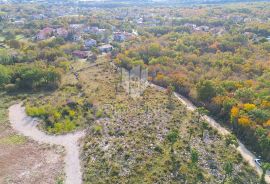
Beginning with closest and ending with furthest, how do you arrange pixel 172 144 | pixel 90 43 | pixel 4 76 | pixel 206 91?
pixel 172 144
pixel 206 91
pixel 4 76
pixel 90 43

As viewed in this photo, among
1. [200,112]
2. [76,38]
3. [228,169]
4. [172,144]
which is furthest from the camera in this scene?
[76,38]

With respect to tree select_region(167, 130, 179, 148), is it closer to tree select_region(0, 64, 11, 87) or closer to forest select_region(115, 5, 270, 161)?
forest select_region(115, 5, 270, 161)

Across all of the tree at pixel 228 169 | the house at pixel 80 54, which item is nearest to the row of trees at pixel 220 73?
the tree at pixel 228 169

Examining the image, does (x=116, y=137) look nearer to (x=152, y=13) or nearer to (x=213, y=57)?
(x=213, y=57)

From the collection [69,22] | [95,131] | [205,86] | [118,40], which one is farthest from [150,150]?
[69,22]

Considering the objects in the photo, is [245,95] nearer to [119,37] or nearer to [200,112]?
[200,112]

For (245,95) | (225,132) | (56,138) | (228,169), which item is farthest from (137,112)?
(228,169)


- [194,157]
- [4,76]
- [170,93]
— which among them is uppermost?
[4,76]
